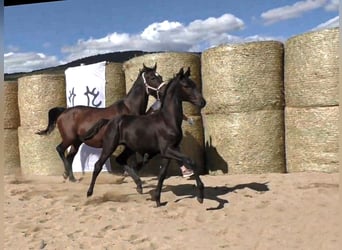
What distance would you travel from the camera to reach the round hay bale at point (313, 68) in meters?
5.77

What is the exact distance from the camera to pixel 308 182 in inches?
218

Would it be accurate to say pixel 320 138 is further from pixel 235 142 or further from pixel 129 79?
pixel 129 79

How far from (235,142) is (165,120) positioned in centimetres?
162

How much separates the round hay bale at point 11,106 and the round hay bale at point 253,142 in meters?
3.60

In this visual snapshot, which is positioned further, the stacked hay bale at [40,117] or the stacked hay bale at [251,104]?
the stacked hay bale at [40,117]

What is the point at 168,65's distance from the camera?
669 centimetres

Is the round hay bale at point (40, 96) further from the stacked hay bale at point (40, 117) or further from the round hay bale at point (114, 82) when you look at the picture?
the round hay bale at point (114, 82)

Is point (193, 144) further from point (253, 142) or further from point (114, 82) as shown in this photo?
point (114, 82)

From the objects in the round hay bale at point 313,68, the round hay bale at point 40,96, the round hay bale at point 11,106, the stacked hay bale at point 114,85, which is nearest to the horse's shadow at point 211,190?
the round hay bale at point 313,68

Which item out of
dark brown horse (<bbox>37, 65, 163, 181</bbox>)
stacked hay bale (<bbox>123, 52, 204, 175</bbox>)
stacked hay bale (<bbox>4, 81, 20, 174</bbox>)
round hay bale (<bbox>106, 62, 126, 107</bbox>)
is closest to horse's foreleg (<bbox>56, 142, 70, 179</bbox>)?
dark brown horse (<bbox>37, 65, 163, 181</bbox>)

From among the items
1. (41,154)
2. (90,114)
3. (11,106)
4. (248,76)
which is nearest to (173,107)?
(248,76)

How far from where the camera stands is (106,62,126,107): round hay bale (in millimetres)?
7117

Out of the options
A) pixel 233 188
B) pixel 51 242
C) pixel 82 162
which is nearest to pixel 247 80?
pixel 233 188

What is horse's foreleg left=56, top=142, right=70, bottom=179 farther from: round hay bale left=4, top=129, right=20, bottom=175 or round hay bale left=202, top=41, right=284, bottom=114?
round hay bale left=202, top=41, right=284, bottom=114
